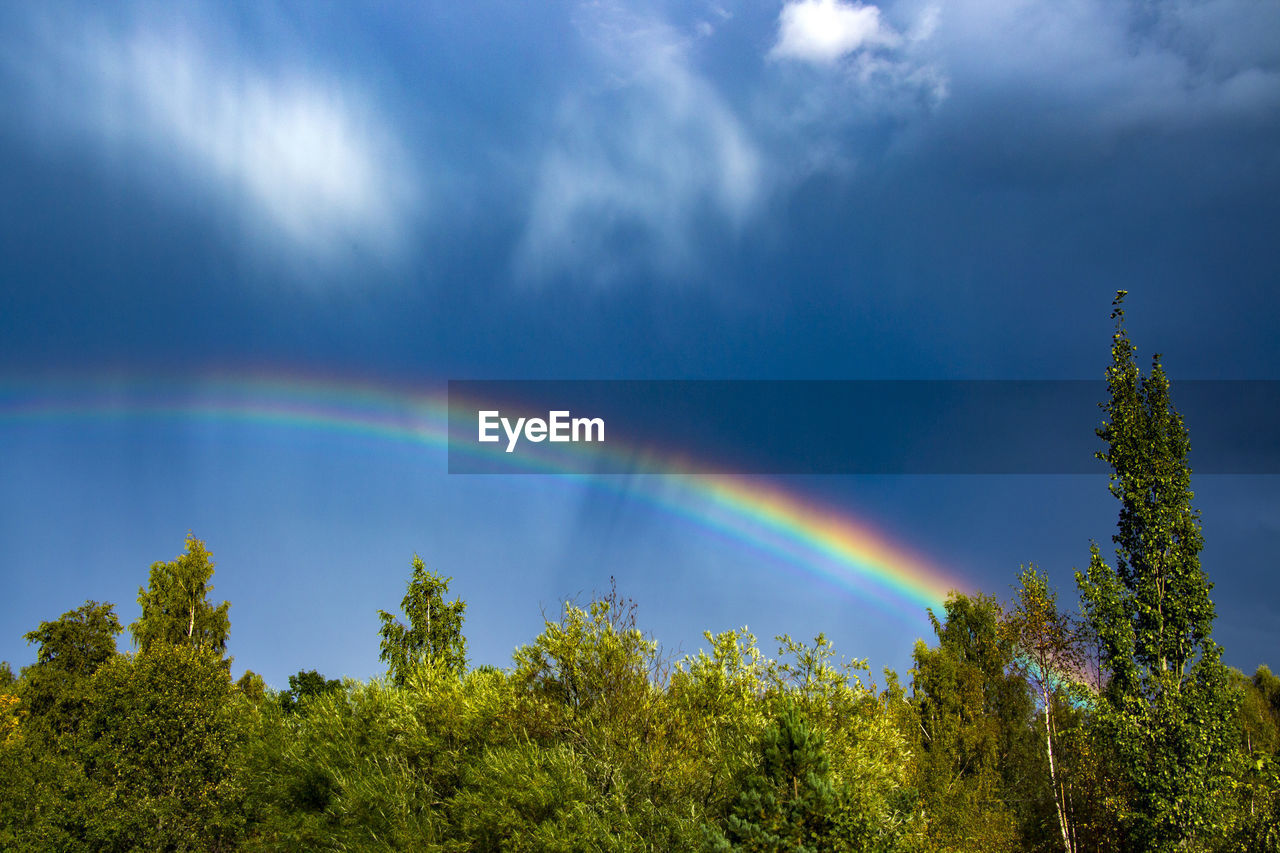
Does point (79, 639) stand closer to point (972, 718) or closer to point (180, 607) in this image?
point (180, 607)

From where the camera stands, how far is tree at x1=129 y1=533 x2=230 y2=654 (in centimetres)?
6059

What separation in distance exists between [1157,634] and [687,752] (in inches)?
709

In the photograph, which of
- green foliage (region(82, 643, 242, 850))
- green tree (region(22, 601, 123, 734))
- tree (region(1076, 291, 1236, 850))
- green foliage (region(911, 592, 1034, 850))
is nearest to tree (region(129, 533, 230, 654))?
green tree (region(22, 601, 123, 734))

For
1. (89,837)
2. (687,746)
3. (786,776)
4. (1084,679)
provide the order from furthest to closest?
(89,837) < (1084,679) < (687,746) < (786,776)

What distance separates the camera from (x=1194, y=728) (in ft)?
99.6

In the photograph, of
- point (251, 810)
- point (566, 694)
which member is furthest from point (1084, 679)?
point (251, 810)

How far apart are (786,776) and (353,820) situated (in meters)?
17.1

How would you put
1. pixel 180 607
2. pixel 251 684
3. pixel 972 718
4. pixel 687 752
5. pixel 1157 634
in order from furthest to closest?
pixel 251 684
pixel 180 607
pixel 972 718
pixel 1157 634
pixel 687 752

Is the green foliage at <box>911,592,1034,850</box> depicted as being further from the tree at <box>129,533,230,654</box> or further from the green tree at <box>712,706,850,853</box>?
the tree at <box>129,533,230,654</box>

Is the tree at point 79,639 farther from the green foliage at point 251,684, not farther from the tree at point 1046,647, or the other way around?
the tree at point 1046,647

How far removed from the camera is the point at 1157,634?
3216 cm

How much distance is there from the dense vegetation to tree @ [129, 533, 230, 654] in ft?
33.4

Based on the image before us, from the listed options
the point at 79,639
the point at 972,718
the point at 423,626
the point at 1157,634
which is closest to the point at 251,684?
the point at 79,639

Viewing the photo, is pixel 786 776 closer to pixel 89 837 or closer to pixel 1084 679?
pixel 1084 679
